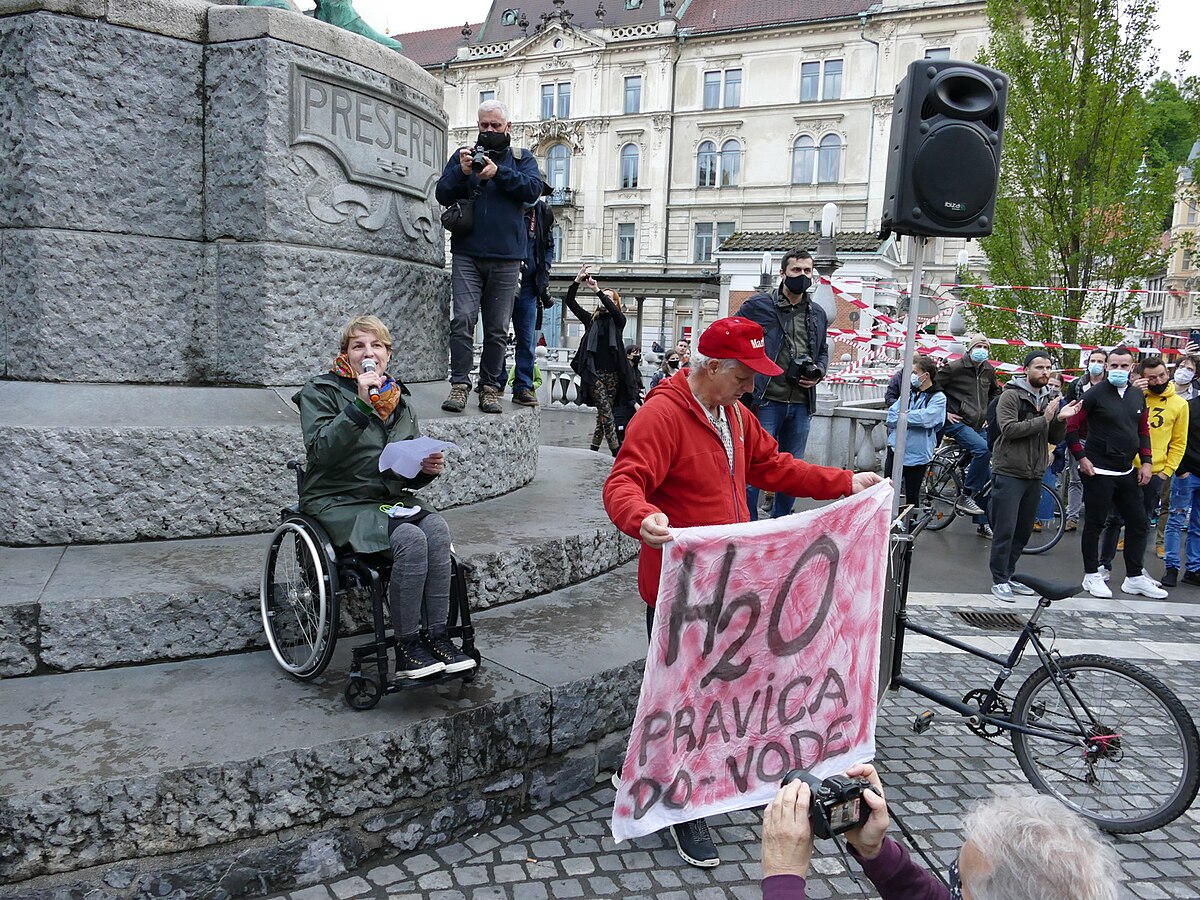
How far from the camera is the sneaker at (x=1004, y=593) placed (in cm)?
725

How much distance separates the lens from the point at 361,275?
5344mm

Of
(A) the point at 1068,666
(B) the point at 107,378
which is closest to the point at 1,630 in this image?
(B) the point at 107,378

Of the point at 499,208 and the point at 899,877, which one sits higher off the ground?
the point at 499,208

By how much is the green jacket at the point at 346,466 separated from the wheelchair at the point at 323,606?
0.29 ft

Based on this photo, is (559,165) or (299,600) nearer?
(299,600)

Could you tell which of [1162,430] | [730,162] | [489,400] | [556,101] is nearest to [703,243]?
[730,162]

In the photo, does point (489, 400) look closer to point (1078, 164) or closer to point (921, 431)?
point (921, 431)

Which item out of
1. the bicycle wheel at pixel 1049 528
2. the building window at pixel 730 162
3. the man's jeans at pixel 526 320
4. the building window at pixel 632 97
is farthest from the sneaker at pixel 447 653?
the building window at pixel 632 97

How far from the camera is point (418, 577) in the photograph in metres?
3.37

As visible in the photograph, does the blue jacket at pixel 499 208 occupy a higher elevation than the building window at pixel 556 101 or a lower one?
lower

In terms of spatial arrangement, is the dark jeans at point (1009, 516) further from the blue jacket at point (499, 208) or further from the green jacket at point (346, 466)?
the green jacket at point (346, 466)

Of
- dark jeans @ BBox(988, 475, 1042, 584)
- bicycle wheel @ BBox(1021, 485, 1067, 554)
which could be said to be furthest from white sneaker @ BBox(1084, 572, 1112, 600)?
bicycle wheel @ BBox(1021, 485, 1067, 554)

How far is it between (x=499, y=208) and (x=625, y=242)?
46.2 metres

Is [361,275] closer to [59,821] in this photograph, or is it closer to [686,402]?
[686,402]
